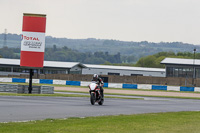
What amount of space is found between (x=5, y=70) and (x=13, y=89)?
196 feet

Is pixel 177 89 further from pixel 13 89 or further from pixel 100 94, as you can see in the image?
pixel 100 94

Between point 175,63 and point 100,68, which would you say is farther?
point 100,68

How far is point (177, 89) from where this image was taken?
5919 cm

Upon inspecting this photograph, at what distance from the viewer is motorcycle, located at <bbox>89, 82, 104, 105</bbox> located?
79.6ft

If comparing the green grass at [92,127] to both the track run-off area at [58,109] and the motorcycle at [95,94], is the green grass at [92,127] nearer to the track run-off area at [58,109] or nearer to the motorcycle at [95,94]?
the track run-off area at [58,109]

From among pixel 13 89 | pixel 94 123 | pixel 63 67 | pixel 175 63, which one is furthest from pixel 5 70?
pixel 94 123

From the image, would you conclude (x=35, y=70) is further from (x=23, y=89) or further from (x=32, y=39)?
(x=32, y=39)

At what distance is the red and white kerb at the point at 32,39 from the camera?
33188 mm

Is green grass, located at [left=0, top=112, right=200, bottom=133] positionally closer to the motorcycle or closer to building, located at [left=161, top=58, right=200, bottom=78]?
the motorcycle

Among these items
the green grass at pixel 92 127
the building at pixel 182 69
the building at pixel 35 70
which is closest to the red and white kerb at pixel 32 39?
the green grass at pixel 92 127

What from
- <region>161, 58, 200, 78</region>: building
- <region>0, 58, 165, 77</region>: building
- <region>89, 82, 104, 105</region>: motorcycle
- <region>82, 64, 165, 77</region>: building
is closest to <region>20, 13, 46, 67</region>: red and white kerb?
<region>89, 82, 104, 105</region>: motorcycle

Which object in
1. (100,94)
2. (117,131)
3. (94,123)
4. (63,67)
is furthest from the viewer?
(63,67)

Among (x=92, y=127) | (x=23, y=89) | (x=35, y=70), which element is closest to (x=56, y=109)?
(x=92, y=127)

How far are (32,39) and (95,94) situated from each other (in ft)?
34.1
